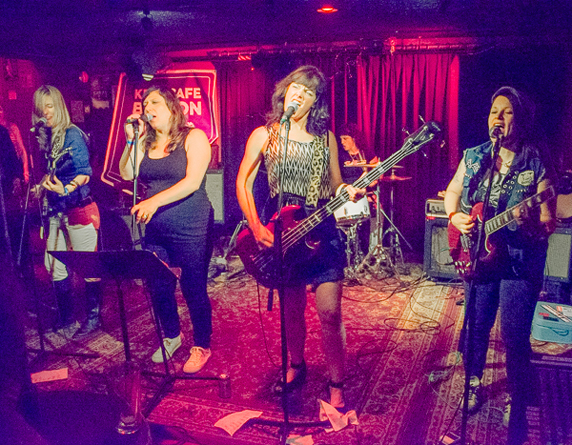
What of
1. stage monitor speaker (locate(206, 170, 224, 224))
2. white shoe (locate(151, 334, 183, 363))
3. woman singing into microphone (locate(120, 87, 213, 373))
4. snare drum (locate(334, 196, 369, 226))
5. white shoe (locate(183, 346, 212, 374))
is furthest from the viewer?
stage monitor speaker (locate(206, 170, 224, 224))

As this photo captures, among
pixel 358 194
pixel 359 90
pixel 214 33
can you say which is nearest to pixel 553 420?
pixel 358 194

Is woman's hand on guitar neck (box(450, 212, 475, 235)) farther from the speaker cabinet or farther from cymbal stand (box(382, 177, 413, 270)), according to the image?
cymbal stand (box(382, 177, 413, 270))

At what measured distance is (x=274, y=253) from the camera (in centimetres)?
281

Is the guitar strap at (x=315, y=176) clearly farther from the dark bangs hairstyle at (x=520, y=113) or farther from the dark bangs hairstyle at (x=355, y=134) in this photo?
the dark bangs hairstyle at (x=355, y=134)

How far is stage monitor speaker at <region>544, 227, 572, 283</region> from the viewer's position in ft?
16.6

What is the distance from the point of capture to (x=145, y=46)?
665 centimetres

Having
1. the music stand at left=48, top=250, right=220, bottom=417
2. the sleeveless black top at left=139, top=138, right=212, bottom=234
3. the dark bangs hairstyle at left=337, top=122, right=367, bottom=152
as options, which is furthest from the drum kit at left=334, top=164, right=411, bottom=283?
the music stand at left=48, top=250, right=220, bottom=417

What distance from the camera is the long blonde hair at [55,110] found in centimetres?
389

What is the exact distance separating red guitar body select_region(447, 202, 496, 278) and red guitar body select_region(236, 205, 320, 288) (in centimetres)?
82

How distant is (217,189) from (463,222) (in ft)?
16.3

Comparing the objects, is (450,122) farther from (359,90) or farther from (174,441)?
(174,441)

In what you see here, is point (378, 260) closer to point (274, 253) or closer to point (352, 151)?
point (352, 151)

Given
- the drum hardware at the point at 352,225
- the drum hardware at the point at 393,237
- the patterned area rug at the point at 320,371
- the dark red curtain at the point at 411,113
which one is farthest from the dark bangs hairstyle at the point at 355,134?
the patterned area rug at the point at 320,371

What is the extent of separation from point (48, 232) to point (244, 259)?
207 centimetres
